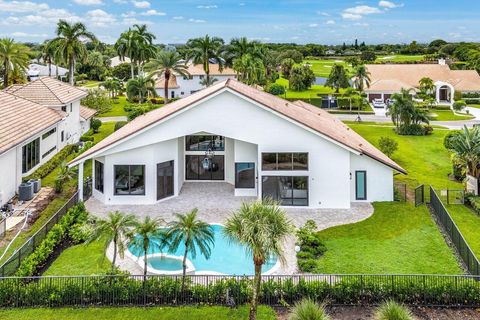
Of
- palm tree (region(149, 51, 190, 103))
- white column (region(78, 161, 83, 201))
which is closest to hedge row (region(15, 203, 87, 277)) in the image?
white column (region(78, 161, 83, 201))

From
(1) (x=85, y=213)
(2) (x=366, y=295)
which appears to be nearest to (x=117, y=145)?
(1) (x=85, y=213)

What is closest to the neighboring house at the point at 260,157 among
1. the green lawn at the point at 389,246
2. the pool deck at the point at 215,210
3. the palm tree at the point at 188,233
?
the pool deck at the point at 215,210

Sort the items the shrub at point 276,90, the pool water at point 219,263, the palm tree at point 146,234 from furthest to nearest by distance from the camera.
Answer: the shrub at point 276,90 < the pool water at point 219,263 < the palm tree at point 146,234

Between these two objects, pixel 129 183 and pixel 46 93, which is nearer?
pixel 129 183

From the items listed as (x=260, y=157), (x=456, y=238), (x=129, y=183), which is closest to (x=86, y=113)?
(x=129, y=183)

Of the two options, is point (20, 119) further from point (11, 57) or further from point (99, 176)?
point (11, 57)

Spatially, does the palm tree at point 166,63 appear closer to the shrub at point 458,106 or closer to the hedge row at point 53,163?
the hedge row at point 53,163

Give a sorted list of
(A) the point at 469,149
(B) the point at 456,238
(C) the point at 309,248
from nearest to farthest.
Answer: (C) the point at 309,248 < (B) the point at 456,238 < (A) the point at 469,149

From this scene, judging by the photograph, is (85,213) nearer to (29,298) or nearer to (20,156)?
(20,156)
